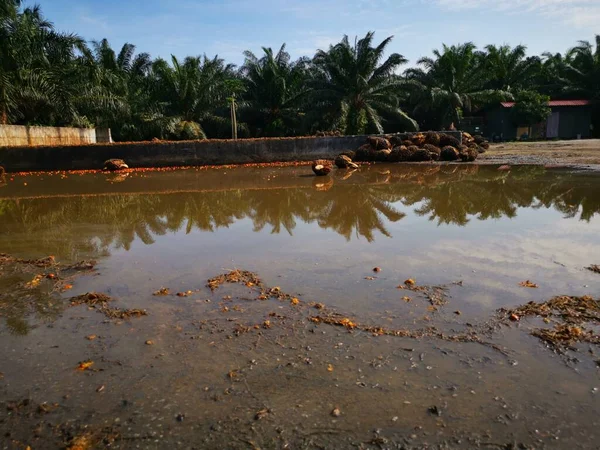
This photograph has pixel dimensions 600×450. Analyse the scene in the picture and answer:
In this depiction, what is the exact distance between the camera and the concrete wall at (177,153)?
17734mm

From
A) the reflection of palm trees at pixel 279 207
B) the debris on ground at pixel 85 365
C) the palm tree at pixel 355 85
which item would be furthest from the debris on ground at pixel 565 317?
the palm tree at pixel 355 85

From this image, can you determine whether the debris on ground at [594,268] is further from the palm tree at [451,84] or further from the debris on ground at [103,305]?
the palm tree at [451,84]

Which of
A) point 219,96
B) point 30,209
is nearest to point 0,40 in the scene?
point 219,96

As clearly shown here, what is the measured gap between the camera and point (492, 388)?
272 centimetres

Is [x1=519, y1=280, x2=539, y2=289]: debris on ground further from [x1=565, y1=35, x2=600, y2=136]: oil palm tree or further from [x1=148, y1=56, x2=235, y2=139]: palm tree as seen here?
[x1=565, y1=35, x2=600, y2=136]: oil palm tree

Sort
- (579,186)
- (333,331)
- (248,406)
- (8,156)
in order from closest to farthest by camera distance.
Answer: (248,406)
(333,331)
(579,186)
(8,156)

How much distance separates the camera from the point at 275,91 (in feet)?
93.2

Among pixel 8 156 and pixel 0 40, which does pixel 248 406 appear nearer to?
pixel 8 156

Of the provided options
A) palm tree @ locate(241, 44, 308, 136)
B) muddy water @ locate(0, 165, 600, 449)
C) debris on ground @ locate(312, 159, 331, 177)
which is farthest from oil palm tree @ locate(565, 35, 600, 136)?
muddy water @ locate(0, 165, 600, 449)

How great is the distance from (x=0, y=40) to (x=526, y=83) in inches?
1380

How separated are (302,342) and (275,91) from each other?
87.8 ft

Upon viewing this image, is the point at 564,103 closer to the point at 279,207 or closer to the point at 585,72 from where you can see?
the point at 585,72

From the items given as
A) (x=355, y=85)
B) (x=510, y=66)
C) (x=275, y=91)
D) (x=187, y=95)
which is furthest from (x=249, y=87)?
(x=510, y=66)

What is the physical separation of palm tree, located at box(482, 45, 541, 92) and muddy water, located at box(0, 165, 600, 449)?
102ft
